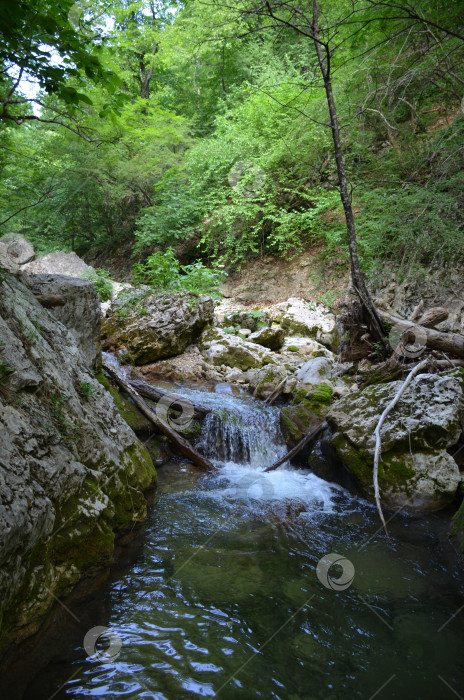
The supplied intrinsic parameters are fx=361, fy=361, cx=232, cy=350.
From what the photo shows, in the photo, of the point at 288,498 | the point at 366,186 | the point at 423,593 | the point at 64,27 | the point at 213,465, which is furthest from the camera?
the point at 366,186

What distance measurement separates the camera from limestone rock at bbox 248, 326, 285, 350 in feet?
32.9

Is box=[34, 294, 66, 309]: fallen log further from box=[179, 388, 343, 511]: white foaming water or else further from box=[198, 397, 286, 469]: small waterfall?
box=[198, 397, 286, 469]: small waterfall

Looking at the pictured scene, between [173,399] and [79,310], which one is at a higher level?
[79,310]

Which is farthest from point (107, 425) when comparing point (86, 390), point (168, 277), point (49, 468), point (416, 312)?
point (168, 277)

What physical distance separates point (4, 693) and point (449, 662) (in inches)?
98.3

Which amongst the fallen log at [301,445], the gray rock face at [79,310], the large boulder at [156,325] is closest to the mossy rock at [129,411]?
the gray rock face at [79,310]

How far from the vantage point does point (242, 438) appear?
597 cm

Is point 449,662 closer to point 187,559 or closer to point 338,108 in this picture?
point 187,559

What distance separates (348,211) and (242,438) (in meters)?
3.90

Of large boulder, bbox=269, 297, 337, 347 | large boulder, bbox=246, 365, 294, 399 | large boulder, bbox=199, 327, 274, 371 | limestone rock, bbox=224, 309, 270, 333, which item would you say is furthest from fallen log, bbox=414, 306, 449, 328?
limestone rock, bbox=224, 309, 270, 333

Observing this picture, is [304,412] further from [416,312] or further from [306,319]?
[306,319]

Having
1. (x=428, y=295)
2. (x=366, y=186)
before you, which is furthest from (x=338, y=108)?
(x=428, y=295)

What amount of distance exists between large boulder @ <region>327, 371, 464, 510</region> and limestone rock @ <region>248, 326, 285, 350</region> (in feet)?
17.5

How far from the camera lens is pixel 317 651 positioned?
230 centimetres
